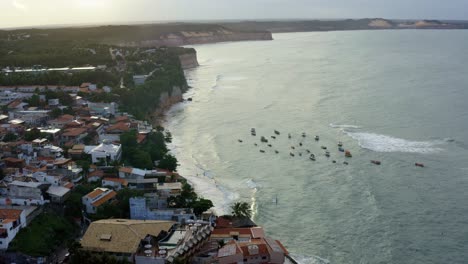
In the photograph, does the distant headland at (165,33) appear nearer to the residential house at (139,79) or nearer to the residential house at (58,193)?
the residential house at (139,79)

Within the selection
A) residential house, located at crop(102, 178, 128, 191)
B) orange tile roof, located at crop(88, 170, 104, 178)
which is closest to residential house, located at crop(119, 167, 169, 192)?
residential house, located at crop(102, 178, 128, 191)

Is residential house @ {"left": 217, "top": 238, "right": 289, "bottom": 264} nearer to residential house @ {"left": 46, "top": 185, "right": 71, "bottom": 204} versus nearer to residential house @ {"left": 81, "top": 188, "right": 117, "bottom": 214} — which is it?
residential house @ {"left": 81, "top": 188, "right": 117, "bottom": 214}

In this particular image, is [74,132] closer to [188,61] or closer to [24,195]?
[24,195]

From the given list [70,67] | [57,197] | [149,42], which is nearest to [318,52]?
[149,42]

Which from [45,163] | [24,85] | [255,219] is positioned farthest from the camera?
[24,85]

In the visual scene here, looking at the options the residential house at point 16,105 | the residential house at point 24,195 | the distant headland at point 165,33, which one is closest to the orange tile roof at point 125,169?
the residential house at point 24,195

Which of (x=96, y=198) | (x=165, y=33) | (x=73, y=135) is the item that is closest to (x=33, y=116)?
(x=73, y=135)

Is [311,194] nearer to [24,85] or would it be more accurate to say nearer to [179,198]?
[179,198]
